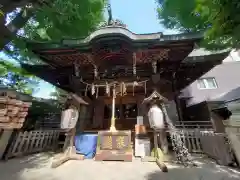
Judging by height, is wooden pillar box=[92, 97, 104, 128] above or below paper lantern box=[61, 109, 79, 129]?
above

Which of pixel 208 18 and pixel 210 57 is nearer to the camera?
pixel 208 18

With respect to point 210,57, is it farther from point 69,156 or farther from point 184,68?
point 69,156

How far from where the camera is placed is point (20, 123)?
354cm

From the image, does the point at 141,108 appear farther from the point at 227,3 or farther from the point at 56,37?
the point at 56,37

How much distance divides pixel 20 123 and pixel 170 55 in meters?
6.42

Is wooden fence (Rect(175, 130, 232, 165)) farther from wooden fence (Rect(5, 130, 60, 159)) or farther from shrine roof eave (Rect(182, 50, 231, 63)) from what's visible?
wooden fence (Rect(5, 130, 60, 159))

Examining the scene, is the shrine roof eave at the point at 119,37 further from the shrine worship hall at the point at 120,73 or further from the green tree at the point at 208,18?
the green tree at the point at 208,18

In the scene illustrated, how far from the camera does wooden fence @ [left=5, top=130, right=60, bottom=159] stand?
537 centimetres

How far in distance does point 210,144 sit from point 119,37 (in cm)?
583

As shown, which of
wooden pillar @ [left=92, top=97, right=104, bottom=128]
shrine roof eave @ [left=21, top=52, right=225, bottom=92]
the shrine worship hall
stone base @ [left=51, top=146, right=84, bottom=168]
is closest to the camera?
stone base @ [left=51, top=146, right=84, bottom=168]

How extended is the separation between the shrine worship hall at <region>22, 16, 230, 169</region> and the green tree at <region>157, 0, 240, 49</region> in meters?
1.51

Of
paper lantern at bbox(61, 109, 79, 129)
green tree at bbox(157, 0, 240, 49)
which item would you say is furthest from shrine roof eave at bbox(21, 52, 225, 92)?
paper lantern at bbox(61, 109, 79, 129)

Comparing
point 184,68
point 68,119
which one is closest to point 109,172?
point 68,119

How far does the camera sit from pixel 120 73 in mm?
7465
